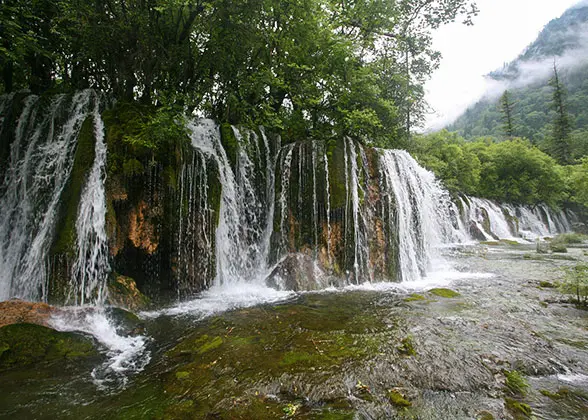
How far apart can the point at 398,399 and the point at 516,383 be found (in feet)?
5.23

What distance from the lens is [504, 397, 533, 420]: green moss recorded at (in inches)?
118

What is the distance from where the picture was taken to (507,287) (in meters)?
8.81

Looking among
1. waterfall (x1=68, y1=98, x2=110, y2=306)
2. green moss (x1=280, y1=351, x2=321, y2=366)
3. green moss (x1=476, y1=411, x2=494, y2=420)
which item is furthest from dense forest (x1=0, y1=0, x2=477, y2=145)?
green moss (x1=476, y1=411, x2=494, y2=420)

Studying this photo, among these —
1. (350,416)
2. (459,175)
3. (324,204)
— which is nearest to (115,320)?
(350,416)

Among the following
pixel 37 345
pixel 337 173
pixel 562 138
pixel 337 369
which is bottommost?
pixel 337 369

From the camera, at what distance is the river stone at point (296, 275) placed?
29.7 feet

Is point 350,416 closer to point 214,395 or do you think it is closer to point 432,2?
point 214,395

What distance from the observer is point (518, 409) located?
10.2 ft

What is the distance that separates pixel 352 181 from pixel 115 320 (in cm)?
813

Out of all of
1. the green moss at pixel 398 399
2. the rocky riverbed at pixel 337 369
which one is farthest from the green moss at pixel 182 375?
the green moss at pixel 398 399

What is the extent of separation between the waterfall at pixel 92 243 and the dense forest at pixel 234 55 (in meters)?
2.76

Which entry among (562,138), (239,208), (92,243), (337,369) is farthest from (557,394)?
(562,138)

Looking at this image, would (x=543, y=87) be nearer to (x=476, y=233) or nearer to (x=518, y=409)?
(x=476, y=233)

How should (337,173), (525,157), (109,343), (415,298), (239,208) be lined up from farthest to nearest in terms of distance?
(525,157) < (337,173) < (239,208) < (415,298) < (109,343)
